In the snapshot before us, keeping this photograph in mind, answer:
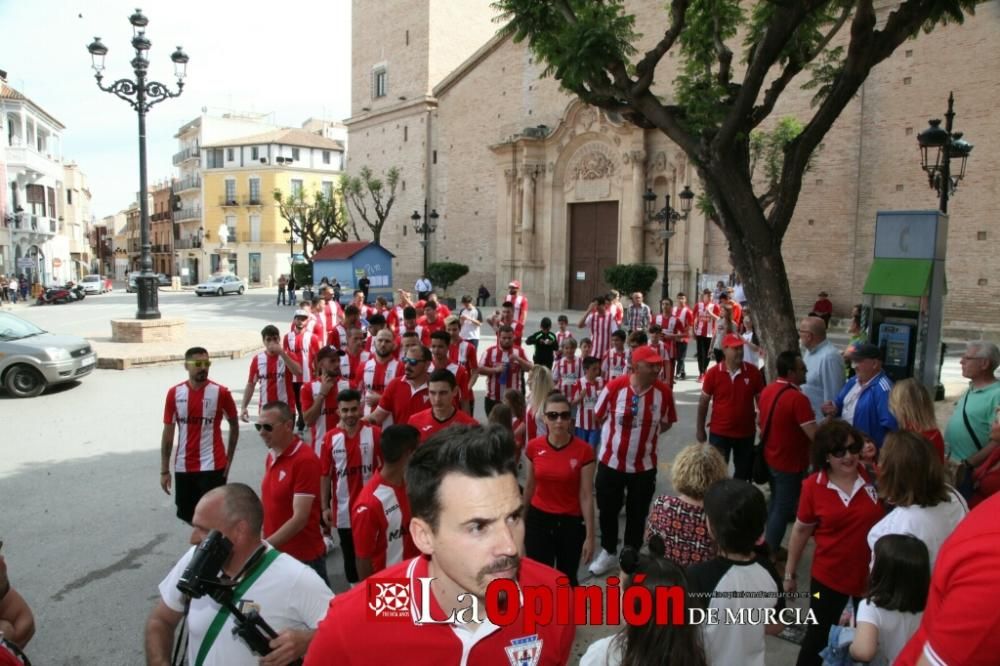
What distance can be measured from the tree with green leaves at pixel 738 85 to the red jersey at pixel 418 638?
5.78 metres

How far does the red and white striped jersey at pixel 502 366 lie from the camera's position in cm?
898

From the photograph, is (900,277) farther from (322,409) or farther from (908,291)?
(322,409)

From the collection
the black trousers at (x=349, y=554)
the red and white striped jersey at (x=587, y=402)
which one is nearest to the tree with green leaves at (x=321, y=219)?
the red and white striped jersey at (x=587, y=402)

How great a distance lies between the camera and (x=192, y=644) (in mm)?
2711

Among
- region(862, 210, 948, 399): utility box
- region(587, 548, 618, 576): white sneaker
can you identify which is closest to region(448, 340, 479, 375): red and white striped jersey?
region(587, 548, 618, 576): white sneaker

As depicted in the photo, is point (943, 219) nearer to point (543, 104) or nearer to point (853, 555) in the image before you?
point (853, 555)

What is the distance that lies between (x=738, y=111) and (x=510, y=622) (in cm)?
654

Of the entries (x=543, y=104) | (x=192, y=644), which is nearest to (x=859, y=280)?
(x=543, y=104)

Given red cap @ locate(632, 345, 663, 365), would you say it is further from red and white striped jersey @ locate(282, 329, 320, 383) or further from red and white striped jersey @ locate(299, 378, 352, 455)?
red and white striped jersey @ locate(282, 329, 320, 383)

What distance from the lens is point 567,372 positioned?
8.48 meters

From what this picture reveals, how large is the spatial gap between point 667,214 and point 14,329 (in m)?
16.8

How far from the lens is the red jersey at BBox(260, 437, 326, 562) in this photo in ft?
13.9

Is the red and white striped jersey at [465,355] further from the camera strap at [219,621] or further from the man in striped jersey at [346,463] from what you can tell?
the camera strap at [219,621]

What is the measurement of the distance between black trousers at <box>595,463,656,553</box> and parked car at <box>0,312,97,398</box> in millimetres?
11361
